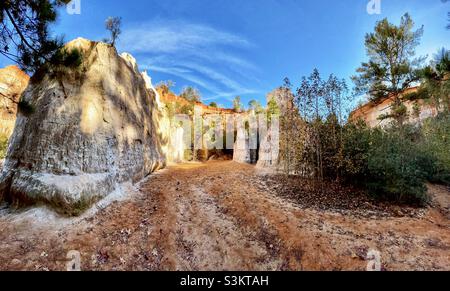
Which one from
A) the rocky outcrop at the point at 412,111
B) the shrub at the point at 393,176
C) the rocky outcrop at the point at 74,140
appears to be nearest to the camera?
the rocky outcrop at the point at 74,140

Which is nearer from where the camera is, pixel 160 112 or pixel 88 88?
pixel 88 88

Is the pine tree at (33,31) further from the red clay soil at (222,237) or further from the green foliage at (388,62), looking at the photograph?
the green foliage at (388,62)

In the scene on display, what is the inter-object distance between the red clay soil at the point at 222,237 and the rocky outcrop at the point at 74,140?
57 centimetres

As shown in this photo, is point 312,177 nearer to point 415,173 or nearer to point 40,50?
point 415,173

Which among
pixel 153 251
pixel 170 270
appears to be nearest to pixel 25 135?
pixel 153 251

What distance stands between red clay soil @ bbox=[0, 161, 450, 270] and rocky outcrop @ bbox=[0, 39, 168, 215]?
1.88 ft

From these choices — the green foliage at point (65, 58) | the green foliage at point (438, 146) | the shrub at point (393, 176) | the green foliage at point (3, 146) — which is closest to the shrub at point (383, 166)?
the shrub at point (393, 176)

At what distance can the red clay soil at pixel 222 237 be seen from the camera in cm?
493

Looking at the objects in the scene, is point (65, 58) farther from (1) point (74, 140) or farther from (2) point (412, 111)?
(2) point (412, 111)

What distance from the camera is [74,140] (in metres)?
7.14

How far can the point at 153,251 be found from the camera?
539cm

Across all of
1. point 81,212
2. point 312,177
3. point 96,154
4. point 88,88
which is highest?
point 88,88

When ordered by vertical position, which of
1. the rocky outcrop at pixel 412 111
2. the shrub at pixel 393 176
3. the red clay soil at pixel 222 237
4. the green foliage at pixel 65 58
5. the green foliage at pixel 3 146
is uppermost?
the rocky outcrop at pixel 412 111
